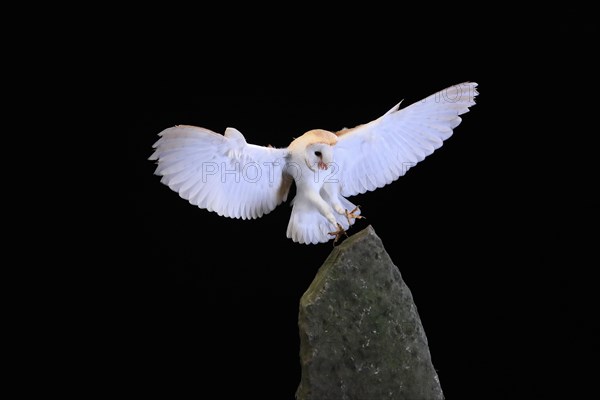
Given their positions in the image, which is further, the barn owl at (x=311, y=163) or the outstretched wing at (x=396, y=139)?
the outstretched wing at (x=396, y=139)

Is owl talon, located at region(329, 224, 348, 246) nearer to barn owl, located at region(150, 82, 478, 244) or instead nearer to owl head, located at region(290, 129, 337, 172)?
barn owl, located at region(150, 82, 478, 244)

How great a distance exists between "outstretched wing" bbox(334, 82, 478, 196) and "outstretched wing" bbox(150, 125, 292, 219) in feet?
0.88

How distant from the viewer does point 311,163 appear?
3.37 meters

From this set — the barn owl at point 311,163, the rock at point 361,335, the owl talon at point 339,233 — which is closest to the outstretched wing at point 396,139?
the barn owl at point 311,163

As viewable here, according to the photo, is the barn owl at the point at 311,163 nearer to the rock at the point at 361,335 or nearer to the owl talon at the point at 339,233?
the owl talon at the point at 339,233

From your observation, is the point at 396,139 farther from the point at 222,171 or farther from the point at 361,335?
the point at 361,335

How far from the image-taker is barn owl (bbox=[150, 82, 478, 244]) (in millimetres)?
3346

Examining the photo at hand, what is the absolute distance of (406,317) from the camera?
10.6 feet

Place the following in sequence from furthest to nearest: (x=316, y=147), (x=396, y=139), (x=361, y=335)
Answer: (x=396, y=139)
(x=316, y=147)
(x=361, y=335)

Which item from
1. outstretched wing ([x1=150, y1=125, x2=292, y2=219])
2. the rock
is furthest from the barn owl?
the rock

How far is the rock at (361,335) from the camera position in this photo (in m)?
3.14

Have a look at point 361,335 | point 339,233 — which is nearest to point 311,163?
point 339,233

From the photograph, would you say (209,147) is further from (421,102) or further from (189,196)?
(421,102)

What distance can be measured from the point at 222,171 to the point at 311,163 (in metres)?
0.35
